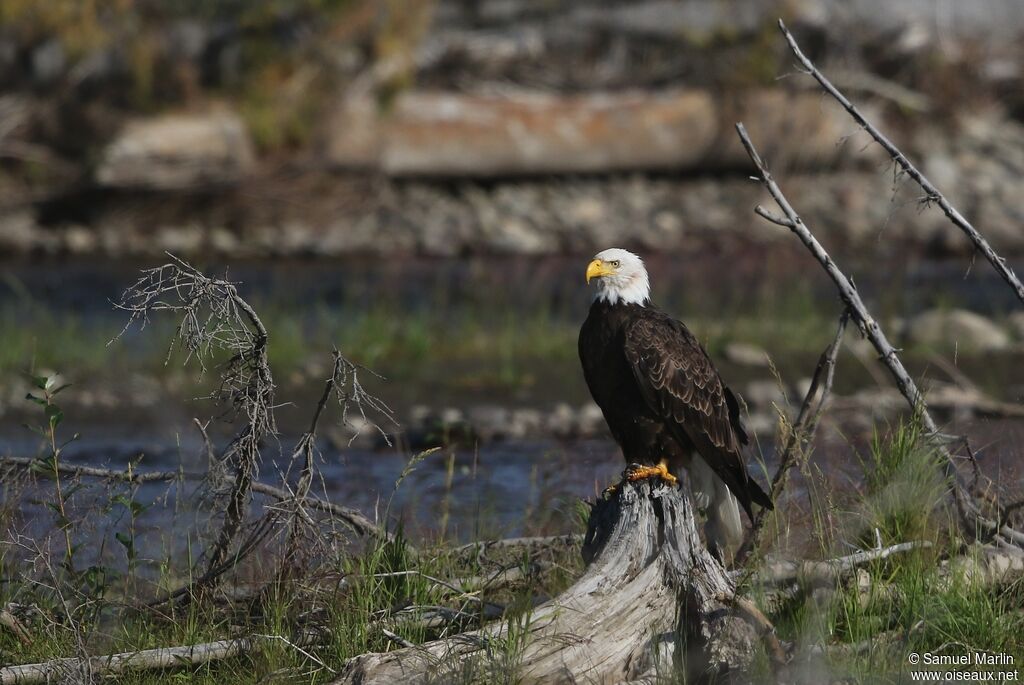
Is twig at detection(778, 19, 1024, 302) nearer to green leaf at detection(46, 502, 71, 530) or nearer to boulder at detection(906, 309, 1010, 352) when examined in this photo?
green leaf at detection(46, 502, 71, 530)

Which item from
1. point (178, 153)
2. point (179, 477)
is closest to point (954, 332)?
point (179, 477)

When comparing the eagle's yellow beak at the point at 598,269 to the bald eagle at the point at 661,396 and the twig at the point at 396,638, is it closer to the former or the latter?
the bald eagle at the point at 661,396

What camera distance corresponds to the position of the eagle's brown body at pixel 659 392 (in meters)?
5.17

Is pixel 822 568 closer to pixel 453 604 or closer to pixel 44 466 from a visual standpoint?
pixel 453 604

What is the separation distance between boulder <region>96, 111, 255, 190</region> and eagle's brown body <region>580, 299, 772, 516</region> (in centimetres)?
917

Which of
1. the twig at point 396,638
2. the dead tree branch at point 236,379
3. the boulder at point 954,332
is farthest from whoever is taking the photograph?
the boulder at point 954,332

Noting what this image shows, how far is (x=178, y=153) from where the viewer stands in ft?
44.9

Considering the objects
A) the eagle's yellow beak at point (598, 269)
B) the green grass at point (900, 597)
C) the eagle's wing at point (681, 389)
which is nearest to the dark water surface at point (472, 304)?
the eagle's wing at point (681, 389)

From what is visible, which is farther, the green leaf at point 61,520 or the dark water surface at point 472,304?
the dark water surface at point 472,304

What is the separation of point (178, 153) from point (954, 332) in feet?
24.9

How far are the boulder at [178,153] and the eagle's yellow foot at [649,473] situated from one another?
9.61 metres

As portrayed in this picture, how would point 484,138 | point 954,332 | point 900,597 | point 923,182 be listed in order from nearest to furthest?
point 900,597 → point 923,182 → point 954,332 → point 484,138

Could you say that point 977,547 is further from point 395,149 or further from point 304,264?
point 395,149

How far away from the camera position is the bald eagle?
17.0ft
